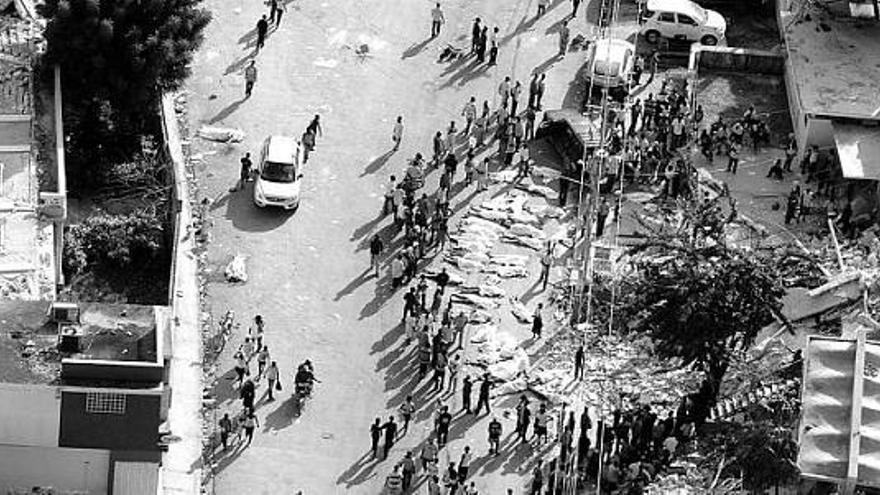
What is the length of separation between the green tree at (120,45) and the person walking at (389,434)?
A: 47.2 feet

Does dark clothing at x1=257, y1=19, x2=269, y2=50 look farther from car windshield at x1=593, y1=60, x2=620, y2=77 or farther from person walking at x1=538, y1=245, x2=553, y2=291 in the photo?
person walking at x1=538, y1=245, x2=553, y2=291

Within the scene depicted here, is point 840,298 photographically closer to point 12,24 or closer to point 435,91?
point 435,91

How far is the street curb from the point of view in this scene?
185 feet

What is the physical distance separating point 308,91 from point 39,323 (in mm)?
18305

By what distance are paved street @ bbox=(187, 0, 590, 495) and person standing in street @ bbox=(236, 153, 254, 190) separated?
0.30 meters

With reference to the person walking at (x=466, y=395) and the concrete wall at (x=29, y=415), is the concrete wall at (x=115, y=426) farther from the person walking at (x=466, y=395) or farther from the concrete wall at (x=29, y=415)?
the person walking at (x=466, y=395)

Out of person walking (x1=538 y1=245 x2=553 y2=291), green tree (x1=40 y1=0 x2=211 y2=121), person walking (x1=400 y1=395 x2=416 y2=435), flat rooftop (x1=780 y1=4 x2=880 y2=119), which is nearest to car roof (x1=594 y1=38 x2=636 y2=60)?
flat rooftop (x1=780 y1=4 x2=880 y2=119)

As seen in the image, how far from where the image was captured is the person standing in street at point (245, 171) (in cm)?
6619

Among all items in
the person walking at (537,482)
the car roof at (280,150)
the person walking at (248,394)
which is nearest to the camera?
the person walking at (537,482)

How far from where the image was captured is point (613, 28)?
2926 inches

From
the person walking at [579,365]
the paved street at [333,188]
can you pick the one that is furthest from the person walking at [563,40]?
the person walking at [579,365]

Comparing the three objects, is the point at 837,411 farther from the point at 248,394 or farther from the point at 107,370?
the point at 107,370

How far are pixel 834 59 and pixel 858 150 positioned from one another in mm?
5886

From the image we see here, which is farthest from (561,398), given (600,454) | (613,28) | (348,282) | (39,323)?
(613,28)
